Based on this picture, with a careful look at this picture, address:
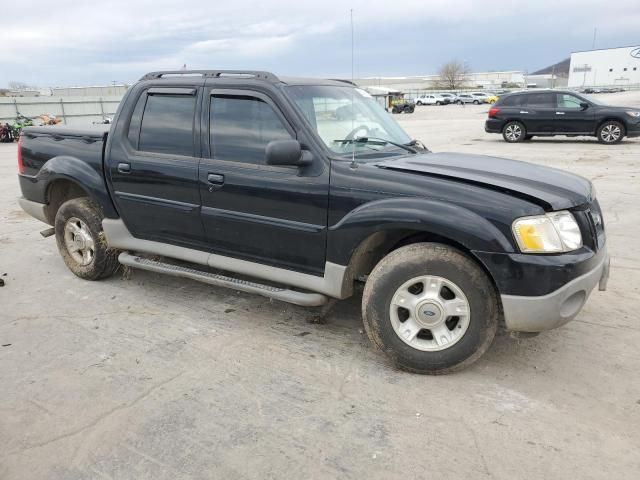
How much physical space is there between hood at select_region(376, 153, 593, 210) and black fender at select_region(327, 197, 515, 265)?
26cm

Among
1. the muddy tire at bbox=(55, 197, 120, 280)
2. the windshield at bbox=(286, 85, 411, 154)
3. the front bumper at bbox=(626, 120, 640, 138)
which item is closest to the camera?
the windshield at bbox=(286, 85, 411, 154)

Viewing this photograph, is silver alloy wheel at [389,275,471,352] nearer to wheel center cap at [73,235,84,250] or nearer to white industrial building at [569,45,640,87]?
wheel center cap at [73,235,84,250]

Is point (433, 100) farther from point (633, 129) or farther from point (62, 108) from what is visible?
point (633, 129)

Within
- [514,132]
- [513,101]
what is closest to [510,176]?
[514,132]

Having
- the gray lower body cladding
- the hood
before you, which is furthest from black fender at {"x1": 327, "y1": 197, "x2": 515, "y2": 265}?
the hood

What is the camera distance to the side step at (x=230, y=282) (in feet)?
12.1

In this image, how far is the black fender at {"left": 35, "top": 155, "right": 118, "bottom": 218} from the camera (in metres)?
4.73

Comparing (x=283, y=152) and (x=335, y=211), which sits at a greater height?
(x=283, y=152)

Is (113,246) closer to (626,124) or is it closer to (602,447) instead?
(602,447)

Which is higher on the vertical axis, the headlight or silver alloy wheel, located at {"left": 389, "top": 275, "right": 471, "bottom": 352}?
the headlight

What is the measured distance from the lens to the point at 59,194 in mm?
5457

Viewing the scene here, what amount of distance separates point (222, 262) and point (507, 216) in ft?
7.17

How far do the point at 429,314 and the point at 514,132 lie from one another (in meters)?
15.9

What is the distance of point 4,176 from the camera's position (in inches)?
508
